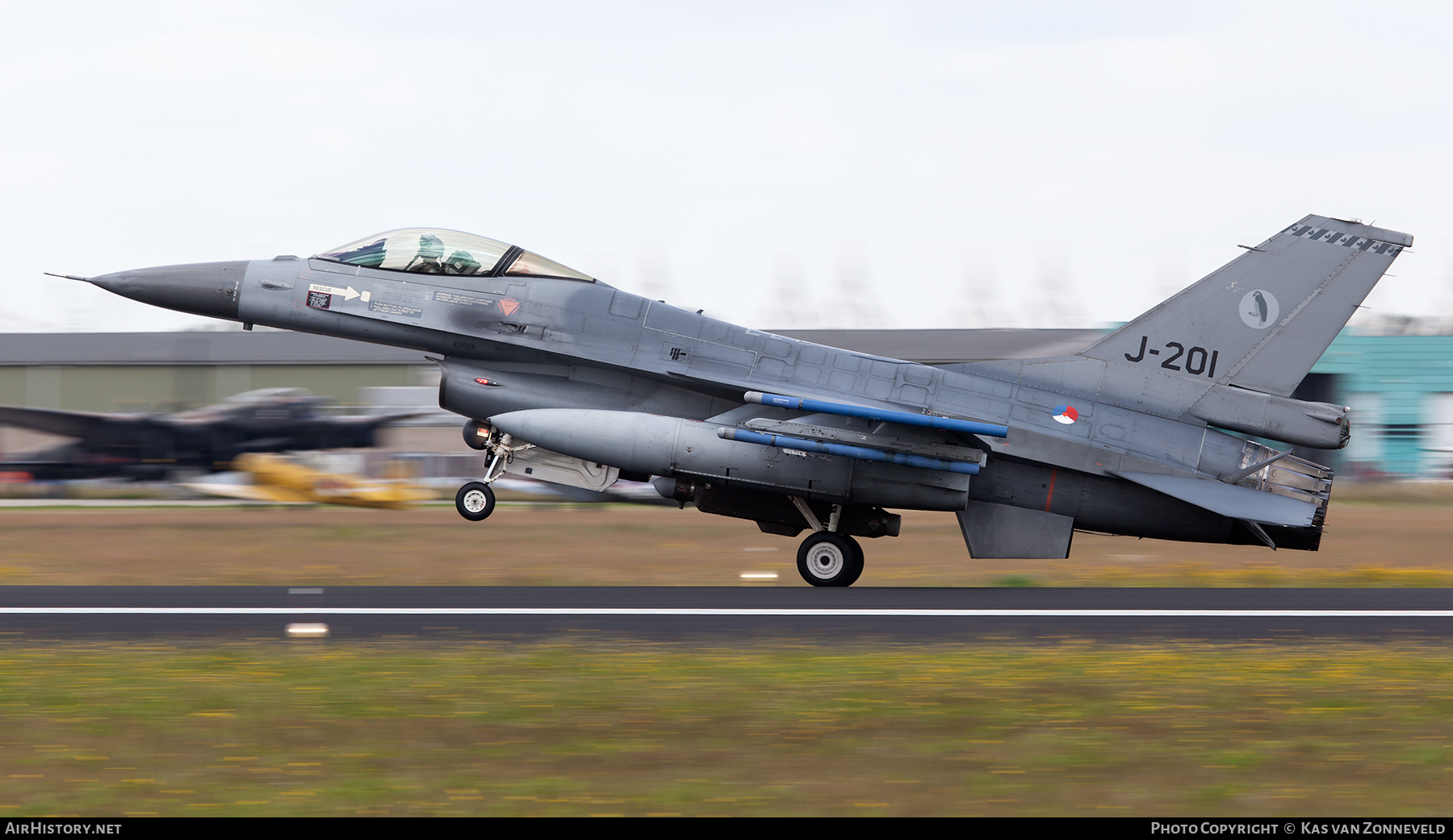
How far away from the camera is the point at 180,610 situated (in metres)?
11.6

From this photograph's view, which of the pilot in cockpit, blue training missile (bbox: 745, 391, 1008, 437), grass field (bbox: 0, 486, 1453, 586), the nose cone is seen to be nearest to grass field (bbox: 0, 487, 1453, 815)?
blue training missile (bbox: 745, 391, 1008, 437)

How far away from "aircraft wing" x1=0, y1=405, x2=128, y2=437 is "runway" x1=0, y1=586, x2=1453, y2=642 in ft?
64.7

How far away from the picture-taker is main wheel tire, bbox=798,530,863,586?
47.1ft

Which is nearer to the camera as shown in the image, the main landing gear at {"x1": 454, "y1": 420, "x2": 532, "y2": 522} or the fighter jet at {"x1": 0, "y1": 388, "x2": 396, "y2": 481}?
the main landing gear at {"x1": 454, "y1": 420, "x2": 532, "y2": 522}

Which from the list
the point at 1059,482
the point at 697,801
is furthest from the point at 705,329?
the point at 697,801

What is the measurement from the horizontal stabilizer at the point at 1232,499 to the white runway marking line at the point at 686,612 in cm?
158

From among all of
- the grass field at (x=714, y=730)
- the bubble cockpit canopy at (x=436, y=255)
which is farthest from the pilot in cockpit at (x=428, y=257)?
the grass field at (x=714, y=730)

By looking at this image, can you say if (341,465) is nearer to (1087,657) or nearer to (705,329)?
(705,329)

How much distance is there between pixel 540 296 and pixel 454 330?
102 cm

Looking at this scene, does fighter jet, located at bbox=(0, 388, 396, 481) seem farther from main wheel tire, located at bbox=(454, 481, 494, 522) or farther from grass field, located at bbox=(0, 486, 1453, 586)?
main wheel tire, located at bbox=(454, 481, 494, 522)

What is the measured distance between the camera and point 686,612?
1180 centimetres

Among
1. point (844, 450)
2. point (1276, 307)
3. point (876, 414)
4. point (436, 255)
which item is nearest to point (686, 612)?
point (844, 450)

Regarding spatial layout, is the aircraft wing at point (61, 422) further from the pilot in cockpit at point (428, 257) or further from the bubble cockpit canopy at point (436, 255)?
the pilot in cockpit at point (428, 257)

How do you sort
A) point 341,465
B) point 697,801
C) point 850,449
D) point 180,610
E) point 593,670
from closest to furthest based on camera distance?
point 697,801 < point 593,670 < point 180,610 < point 850,449 < point 341,465
